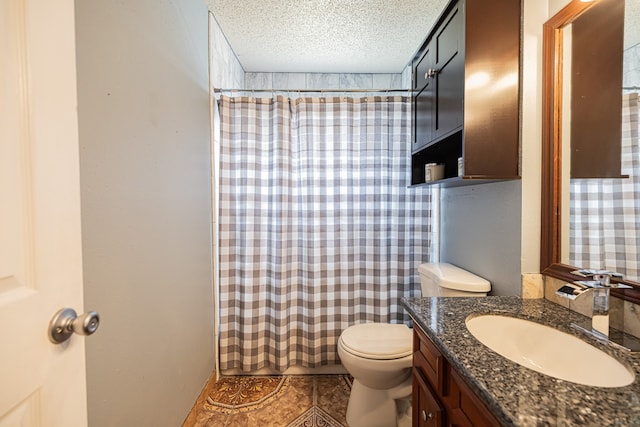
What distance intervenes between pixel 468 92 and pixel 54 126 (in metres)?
1.35

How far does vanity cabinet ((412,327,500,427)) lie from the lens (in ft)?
2.33

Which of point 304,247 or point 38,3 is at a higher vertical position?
point 38,3

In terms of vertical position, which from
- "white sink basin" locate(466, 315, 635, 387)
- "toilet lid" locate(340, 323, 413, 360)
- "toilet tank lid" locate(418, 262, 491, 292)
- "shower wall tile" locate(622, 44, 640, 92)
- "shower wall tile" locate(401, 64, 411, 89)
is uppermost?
"shower wall tile" locate(401, 64, 411, 89)

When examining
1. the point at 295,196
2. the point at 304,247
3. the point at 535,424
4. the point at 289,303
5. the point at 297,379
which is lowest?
the point at 297,379

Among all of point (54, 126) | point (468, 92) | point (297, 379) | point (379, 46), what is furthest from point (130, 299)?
point (379, 46)

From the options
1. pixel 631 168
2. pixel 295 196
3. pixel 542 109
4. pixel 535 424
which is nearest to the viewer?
pixel 535 424

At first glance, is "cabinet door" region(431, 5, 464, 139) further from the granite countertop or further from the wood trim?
the granite countertop

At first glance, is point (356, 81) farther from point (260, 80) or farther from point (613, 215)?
point (613, 215)

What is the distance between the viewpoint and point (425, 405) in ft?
3.30

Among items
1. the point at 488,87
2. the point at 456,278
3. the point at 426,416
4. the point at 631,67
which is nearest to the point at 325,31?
the point at 488,87

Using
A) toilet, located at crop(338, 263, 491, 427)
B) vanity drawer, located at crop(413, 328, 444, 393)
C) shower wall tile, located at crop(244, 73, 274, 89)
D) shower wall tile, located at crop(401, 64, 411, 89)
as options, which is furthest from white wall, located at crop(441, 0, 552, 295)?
shower wall tile, located at crop(244, 73, 274, 89)

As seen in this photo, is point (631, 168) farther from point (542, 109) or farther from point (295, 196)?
point (295, 196)

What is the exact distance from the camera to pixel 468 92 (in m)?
1.19

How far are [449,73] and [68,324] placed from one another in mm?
1606
